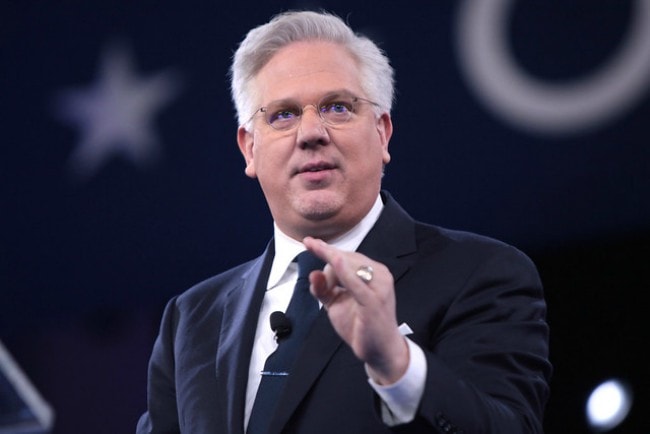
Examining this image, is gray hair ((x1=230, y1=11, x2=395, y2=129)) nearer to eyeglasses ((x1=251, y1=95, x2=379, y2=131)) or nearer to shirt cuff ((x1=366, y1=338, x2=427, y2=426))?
eyeglasses ((x1=251, y1=95, x2=379, y2=131))

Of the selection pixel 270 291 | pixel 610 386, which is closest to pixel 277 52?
pixel 270 291

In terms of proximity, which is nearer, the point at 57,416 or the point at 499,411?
the point at 499,411

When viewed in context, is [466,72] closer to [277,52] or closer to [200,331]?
[277,52]

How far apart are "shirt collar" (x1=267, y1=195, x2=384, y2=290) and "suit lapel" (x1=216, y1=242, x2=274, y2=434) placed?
0.03m

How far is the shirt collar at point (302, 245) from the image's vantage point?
2299 millimetres

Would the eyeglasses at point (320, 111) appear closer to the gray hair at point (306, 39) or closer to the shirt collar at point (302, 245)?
the gray hair at point (306, 39)

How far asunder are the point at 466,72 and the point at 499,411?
5.97ft

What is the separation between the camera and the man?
1662 mm

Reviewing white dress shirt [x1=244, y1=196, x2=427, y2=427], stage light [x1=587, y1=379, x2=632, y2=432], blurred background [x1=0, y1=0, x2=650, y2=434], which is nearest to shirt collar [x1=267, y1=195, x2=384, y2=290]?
white dress shirt [x1=244, y1=196, x2=427, y2=427]

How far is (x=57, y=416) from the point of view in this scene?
3686mm

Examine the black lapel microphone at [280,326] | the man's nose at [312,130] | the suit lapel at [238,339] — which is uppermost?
the man's nose at [312,130]

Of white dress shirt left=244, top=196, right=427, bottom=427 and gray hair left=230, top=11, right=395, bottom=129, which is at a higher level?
gray hair left=230, top=11, right=395, bottom=129

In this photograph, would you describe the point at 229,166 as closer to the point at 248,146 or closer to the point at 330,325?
the point at 248,146

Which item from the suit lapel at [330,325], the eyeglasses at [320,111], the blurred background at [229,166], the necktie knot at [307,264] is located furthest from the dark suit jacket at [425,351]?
the blurred background at [229,166]
